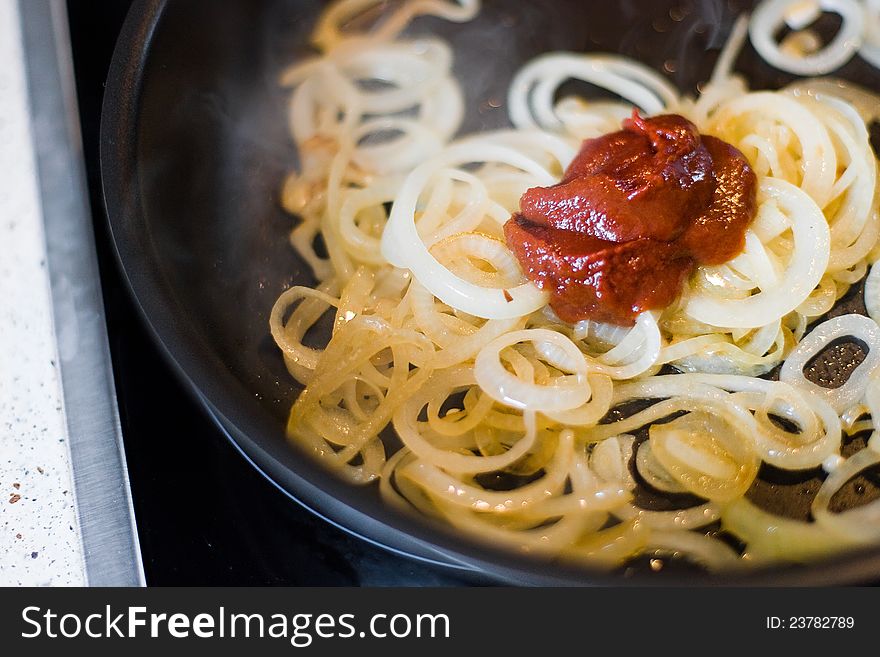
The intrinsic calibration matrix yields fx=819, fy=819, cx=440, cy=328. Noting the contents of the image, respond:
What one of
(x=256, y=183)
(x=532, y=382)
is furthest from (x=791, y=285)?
(x=256, y=183)

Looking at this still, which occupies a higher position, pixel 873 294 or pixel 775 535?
pixel 873 294

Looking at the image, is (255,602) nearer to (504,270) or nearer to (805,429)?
(504,270)

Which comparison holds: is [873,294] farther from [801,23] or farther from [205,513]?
[205,513]

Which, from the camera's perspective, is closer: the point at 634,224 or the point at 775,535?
the point at 775,535

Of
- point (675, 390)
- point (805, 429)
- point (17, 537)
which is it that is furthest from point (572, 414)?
point (17, 537)

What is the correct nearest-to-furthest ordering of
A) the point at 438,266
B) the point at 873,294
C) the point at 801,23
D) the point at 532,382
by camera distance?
the point at 532,382 < the point at 438,266 < the point at 873,294 < the point at 801,23

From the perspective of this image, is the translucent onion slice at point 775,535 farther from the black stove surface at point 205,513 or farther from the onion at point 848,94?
the onion at point 848,94
